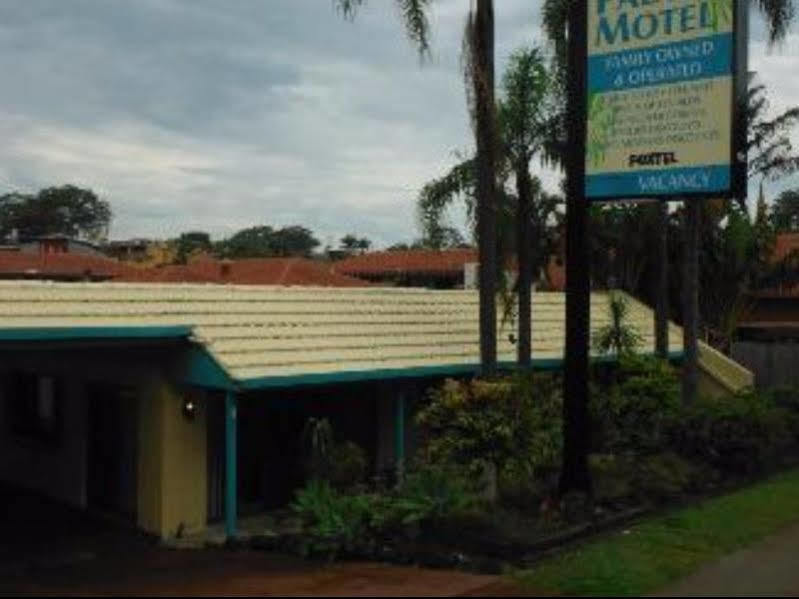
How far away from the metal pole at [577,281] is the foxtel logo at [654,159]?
0.63 meters

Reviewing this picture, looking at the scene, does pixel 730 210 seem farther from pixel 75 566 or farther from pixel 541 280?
pixel 75 566

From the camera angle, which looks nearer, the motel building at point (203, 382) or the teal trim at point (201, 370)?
the teal trim at point (201, 370)

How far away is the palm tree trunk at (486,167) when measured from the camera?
59.1ft

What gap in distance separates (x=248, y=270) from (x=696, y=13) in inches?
1506

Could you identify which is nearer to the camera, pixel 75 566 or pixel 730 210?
pixel 75 566

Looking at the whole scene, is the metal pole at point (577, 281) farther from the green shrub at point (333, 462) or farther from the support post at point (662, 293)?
the support post at point (662, 293)

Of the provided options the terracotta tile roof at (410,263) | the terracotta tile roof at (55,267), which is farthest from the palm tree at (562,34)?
the terracotta tile roof at (55,267)

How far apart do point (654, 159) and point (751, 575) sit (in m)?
5.28

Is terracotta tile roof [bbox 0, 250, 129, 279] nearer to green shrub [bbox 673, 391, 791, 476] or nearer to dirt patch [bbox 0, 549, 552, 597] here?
green shrub [bbox 673, 391, 791, 476]

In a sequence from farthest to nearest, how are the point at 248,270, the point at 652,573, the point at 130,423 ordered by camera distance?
1. the point at 248,270
2. the point at 130,423
3. the point at 652,573

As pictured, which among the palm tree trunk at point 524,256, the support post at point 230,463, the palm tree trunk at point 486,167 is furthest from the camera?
the palm tree trunk at point 524,256

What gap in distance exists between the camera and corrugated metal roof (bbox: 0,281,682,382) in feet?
53.1

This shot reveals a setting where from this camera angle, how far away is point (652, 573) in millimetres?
11727

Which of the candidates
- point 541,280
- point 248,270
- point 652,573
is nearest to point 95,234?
point 248,270
